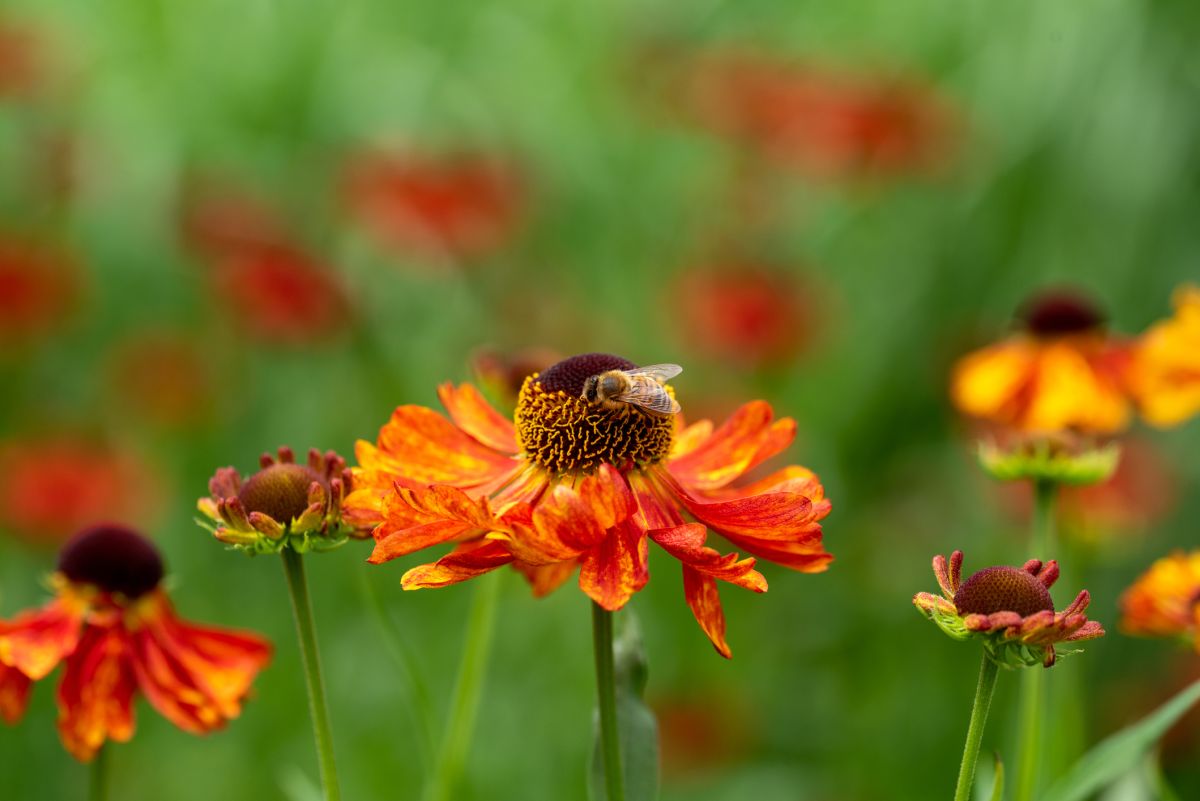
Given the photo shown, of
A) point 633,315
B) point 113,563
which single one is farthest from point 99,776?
point 633,315

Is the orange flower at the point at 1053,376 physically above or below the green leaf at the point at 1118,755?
above

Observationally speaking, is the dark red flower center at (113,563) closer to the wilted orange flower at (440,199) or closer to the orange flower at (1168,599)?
the orange flower at (1168,599)

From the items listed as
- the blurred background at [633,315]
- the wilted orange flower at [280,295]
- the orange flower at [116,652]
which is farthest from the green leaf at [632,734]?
the wilted orange flower at [280,295]

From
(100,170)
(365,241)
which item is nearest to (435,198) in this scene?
(365,241)

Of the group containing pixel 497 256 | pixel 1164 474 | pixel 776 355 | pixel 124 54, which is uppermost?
pixel 124 54

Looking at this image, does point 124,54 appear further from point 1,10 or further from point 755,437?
point 755,437
